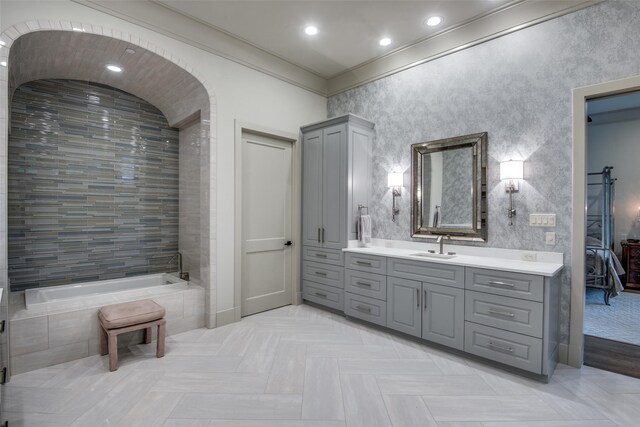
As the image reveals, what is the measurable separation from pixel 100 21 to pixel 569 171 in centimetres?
417

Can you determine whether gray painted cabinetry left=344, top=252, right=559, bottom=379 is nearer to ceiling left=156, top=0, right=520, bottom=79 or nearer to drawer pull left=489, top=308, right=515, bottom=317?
drawer pull left=489, top=308, right=515, bottom=317

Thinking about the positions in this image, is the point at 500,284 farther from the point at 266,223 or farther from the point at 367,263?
the point at 266,223

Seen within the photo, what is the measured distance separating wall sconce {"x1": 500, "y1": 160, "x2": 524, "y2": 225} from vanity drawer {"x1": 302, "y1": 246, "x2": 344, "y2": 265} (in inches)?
71.6

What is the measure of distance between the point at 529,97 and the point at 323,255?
2.68 meters

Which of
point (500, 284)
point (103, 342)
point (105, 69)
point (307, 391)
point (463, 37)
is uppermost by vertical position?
point (463, 37)

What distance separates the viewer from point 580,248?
8.30 ft

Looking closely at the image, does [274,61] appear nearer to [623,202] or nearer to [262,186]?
[262,186]

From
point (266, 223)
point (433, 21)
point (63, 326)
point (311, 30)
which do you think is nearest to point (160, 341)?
point (63, 326)

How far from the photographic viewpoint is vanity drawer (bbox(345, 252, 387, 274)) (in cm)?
323

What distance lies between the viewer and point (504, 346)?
2.42 metres

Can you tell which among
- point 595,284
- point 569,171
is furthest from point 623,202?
point 569,171

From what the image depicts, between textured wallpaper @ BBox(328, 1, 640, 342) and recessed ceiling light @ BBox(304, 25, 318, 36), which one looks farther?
recessed ceiling light @ BBox(304, 25, 318, 36)

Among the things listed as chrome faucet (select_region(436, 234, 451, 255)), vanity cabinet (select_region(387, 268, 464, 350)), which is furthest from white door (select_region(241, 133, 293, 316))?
chrome faucet (select_region(436, 234, 451, 255))

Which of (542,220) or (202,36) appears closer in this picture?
(542,220)
